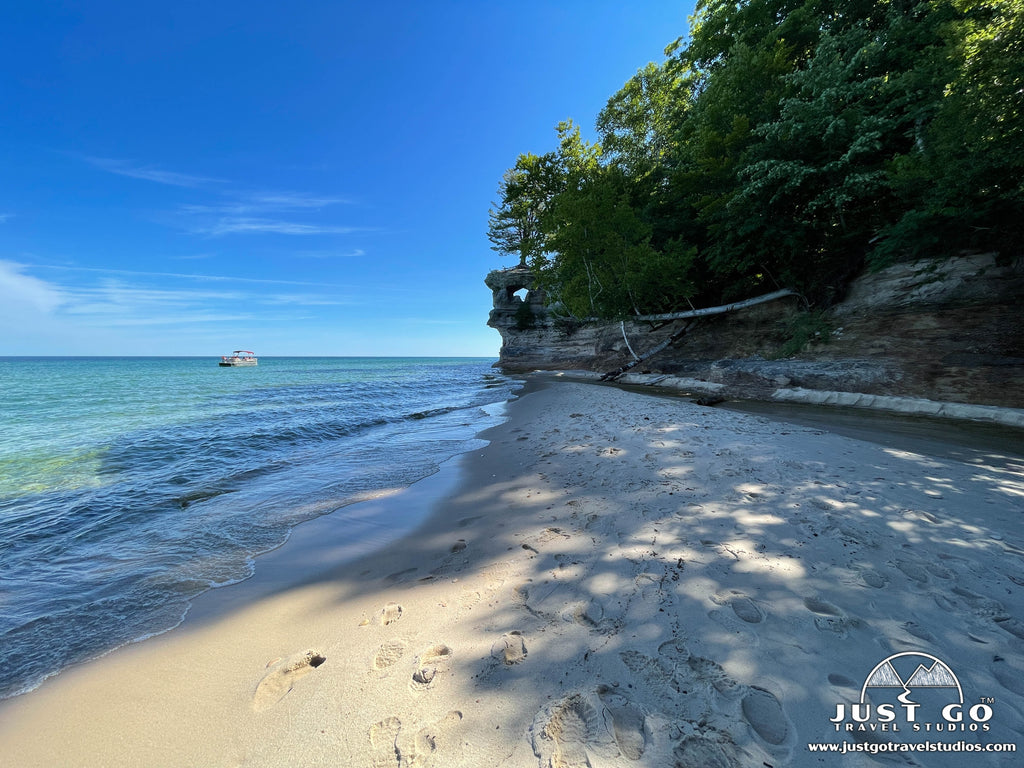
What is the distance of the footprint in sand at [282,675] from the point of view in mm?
2109

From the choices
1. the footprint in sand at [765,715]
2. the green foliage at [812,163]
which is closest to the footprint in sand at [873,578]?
the footprint in sand at [765,715]

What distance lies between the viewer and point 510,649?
220 centimetres

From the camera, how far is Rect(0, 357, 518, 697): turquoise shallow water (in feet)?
10.5

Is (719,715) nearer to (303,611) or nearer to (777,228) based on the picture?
(303,611)

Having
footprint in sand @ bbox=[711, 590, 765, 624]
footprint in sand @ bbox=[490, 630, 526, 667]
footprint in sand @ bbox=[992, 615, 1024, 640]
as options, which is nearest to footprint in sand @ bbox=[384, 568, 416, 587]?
footprint in sand @ bbox=[490, 630, 526, 667]

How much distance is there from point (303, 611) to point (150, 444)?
10796 mm

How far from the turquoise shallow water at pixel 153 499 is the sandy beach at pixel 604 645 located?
0.68 meters

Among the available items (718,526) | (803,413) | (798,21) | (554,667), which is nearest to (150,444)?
(554,667)

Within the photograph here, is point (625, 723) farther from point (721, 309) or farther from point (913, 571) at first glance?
point (721, 309)

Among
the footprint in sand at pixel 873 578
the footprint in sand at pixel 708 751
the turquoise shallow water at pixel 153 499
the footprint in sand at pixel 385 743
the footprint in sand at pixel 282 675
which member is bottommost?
the turquoise shallow water at pixel 153 499

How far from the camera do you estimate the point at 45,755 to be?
1924 millimetres

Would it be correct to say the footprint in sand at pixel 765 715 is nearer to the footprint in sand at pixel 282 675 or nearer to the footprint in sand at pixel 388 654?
the footprint in sand at pixel 388 654

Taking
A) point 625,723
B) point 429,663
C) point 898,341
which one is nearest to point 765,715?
point 625,723

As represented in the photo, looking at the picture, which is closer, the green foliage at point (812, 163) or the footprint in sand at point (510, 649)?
the footprint in sand at point (510, 649)
